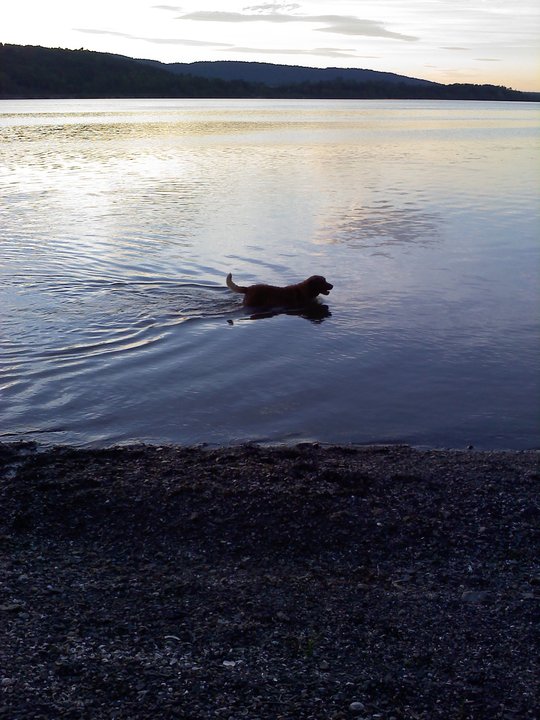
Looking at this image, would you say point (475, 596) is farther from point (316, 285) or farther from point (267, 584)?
point (316, 285)

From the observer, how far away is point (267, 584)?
4.42m

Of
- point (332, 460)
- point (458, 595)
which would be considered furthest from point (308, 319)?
point (458, 595)

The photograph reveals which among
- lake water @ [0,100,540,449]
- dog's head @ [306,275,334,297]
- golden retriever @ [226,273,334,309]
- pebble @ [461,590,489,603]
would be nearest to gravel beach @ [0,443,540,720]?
pebble @ [461,590,489,603]

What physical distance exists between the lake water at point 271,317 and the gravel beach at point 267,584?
1.04 metres

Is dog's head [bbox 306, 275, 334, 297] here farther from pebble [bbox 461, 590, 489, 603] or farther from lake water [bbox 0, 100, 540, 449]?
pebble [bbox 461, 590, 489, 603]

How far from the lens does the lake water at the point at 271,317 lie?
24.6 ft

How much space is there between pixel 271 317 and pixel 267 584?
6.71 m

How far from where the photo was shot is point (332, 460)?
6.29 m

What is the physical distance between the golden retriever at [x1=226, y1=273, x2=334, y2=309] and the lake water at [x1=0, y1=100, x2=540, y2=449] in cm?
23

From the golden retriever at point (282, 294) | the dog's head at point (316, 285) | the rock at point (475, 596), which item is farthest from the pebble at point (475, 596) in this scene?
the dog's head at point (316, 285)

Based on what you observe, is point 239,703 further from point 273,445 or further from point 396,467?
point 273,445

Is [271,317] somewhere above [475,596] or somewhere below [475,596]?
above

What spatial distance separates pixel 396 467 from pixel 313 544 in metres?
1.40

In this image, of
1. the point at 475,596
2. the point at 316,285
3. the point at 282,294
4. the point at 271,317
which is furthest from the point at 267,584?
the point at 316,285
